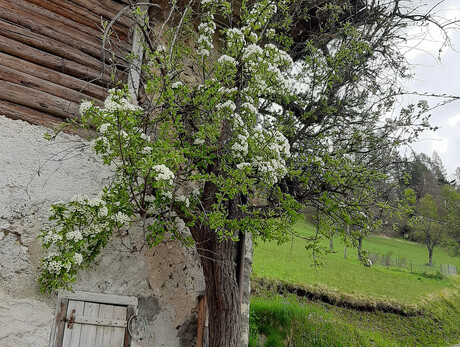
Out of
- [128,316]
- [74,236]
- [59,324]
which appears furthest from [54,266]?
[128,316]

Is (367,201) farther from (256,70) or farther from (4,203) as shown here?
(4,203)

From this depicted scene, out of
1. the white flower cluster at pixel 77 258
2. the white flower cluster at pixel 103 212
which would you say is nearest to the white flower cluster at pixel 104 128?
the white flower cluster at pixel 103 212

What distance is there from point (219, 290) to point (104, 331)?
3.97 feet

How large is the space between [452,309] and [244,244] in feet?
47.1

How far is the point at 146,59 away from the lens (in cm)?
461

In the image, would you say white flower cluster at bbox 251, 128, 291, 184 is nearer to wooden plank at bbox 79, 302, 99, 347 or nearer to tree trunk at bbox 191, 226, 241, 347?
tree trunk at bbox 191, 226, 241, 347

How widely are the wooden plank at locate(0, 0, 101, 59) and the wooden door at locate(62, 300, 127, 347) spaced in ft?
9.16

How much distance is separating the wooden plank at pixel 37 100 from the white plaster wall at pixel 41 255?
23 centimetres

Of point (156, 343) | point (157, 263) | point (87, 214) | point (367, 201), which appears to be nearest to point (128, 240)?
point (157, 263)

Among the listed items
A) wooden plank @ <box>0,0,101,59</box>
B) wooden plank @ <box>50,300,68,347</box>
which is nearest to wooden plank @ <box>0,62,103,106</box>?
wooden plank @ <box>0,0,101,59</box>

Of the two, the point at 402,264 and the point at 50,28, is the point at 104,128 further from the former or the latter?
the point at 402,264

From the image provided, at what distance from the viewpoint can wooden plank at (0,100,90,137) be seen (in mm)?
3469

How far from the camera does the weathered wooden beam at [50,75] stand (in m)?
3.61

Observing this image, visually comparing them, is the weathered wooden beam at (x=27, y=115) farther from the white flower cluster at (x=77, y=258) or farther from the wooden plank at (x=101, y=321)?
the wooden plank at (x=101, y=321)
